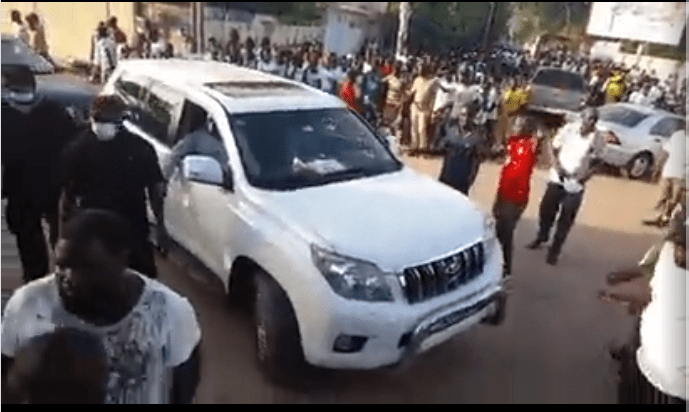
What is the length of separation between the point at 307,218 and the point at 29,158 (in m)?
0.71

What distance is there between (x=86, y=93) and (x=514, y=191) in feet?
3.87

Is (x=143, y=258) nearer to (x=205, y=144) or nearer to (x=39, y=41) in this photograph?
(x=205, y=144)

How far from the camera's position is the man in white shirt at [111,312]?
1209 millimetres

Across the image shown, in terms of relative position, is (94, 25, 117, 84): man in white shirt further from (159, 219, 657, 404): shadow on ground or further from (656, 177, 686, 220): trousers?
(656, 177, 686, 220): trousers

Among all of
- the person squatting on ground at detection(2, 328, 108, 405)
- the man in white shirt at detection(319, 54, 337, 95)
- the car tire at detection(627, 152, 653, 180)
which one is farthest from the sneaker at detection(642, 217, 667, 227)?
the person squatting on ground at detection(2, 328, 108, 405)

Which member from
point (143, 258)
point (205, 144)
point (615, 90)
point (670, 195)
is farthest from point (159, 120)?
point (670, 195)

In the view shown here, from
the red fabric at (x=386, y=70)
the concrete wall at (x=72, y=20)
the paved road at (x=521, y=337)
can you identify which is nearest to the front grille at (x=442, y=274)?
the paved road at (x=521, y=337)

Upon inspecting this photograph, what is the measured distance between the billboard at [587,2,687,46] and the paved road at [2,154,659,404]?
40 centimetres

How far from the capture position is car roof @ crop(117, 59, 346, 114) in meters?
1.90

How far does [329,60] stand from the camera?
6.17 feet

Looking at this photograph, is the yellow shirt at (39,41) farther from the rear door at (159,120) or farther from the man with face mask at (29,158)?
the rear door at (159,120)

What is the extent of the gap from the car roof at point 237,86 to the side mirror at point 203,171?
18cm

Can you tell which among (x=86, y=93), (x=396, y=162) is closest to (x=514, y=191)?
(x=396, y=162)
